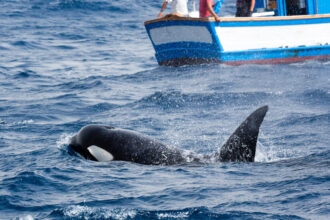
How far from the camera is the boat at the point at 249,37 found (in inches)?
684

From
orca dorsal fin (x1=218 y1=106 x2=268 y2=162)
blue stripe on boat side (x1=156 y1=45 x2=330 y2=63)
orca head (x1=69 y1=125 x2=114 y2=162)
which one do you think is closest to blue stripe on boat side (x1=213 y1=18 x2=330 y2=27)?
blue stripe on boat side (x1=156 y1=45 x2=330 y2=63)

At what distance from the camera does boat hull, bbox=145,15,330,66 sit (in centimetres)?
1738

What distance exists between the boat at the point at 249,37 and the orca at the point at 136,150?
30.5ft

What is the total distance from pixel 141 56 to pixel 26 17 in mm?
10112

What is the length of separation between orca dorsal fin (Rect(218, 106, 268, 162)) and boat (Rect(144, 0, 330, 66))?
32.0 ft

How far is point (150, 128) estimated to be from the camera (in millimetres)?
10906

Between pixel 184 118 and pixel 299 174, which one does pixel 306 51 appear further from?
pixel 299 174

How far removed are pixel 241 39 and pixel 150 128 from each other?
775 centimetres

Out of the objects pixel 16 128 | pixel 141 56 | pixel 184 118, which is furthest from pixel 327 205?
pixel 141 56

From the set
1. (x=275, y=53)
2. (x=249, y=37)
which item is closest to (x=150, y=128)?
(x=249, y=37)

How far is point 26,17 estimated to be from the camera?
2908 cm

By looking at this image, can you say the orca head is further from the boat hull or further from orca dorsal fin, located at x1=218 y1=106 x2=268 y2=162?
the boat hull

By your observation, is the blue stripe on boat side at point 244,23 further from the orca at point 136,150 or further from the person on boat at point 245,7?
the orca at point 136,150

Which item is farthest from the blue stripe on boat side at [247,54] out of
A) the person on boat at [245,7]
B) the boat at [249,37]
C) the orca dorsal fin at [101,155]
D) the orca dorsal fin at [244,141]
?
the orca dorsal fin at [244,141]
